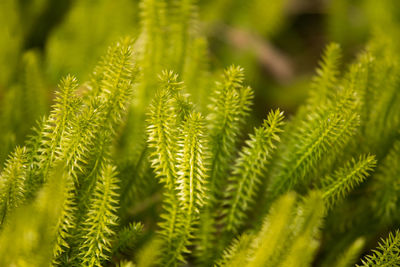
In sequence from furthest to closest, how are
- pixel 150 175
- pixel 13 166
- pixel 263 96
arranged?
pixel 263 96
pixel 150 175
pixel 13 166

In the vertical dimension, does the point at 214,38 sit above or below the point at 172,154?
above

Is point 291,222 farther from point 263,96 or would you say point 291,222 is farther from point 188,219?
point 263,96

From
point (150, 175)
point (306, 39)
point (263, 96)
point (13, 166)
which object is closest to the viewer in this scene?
point (13, 166)

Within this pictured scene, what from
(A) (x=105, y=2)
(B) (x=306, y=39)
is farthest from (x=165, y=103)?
(B) (x=306, y=39)

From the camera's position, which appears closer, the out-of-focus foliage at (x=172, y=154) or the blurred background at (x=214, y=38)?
the out-of-focus foliage at (x=172, y=154)

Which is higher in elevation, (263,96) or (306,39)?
(306,39)

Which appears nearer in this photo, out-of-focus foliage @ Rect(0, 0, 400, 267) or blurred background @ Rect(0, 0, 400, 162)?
out-of-focus foliage @ Rect(0, 0, 400, 267)
